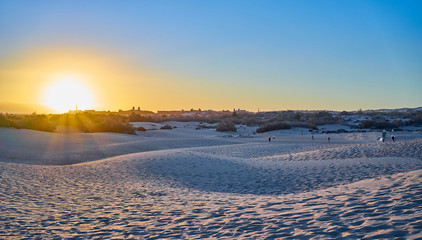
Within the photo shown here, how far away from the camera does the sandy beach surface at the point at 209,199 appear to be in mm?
5277

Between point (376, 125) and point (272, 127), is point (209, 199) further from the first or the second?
point (376, 125)

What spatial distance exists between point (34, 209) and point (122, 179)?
460cm

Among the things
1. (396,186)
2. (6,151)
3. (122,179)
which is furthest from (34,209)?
(6,151)

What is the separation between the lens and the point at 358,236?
4.48 meters

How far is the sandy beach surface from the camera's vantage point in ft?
17.3

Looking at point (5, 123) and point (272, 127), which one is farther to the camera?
point (272, 127)

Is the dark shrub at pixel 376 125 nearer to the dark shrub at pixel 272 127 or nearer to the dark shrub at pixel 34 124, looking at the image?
the dark shrub at pixel 272 127

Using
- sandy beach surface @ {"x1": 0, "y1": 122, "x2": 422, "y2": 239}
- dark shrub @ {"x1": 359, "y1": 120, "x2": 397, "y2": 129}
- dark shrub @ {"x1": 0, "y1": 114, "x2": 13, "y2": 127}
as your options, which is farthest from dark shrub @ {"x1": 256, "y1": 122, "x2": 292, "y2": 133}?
dark shrub @ {"x1": 0, "y1": 114, "x2": 13, "y2": 127}

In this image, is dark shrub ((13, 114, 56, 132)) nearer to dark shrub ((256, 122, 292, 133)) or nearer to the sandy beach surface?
the sandy beach surface

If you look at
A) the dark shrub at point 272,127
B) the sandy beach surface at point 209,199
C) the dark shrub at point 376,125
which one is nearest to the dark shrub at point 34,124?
the sandy beach surface at point 209,199

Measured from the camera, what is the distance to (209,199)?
327 inches

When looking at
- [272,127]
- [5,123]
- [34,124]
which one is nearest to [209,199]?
[5,123]

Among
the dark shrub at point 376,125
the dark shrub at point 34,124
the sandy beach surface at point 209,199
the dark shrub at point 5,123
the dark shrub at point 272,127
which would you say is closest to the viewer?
the sandy beach surface at point 209,199

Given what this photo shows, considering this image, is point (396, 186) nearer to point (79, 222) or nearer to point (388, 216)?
point (388, 216)
